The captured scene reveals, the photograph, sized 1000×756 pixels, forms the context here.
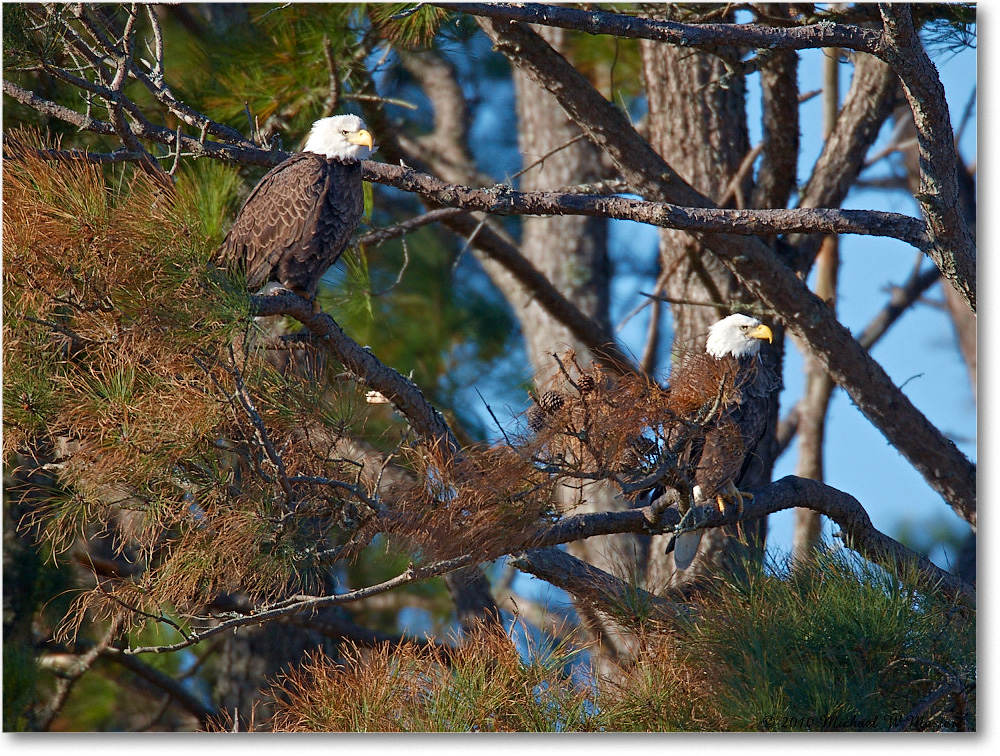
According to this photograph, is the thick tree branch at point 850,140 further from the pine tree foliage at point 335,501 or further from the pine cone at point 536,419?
the pine cone at point 536,419

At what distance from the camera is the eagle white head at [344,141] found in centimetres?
233

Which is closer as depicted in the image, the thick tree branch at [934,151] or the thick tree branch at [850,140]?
the thick tree branch at [934,151]

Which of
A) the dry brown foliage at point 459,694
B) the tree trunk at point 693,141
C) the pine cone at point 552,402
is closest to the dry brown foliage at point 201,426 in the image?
the pine cone at point 552,402

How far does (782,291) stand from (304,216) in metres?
1.22

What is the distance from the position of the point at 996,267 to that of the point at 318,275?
1491 millimetres

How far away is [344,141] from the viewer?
7.71ft

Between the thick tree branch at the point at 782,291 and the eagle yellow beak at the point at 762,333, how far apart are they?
23 cm

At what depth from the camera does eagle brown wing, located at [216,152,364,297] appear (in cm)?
223

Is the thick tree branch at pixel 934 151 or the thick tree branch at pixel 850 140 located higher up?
the thick tree branch at pixel 850 140

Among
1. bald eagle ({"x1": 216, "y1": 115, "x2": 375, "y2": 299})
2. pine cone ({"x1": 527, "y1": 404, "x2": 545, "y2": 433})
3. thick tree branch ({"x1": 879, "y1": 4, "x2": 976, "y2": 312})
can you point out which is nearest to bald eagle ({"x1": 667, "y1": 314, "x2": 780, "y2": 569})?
pine cone ({"x1": 527, "y1": 404, "x2": 545, "y2": 433})

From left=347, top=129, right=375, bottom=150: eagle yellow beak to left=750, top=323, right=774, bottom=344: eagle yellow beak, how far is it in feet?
3.33

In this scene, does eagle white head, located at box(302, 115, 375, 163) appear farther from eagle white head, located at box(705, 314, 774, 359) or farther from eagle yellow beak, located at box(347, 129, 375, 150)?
eagle white head, located at box(705, 314, 774, 359)

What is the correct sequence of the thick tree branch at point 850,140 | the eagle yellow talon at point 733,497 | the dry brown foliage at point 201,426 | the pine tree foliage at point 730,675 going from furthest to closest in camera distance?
1. the thick tree branch at point 850,140
2. the eagle yellow talon at point 733,497
3. the pine tree foliage at point 730,675
4. the dry brown foliage at point 201,426

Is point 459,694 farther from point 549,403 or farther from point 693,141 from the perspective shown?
point 693,141
